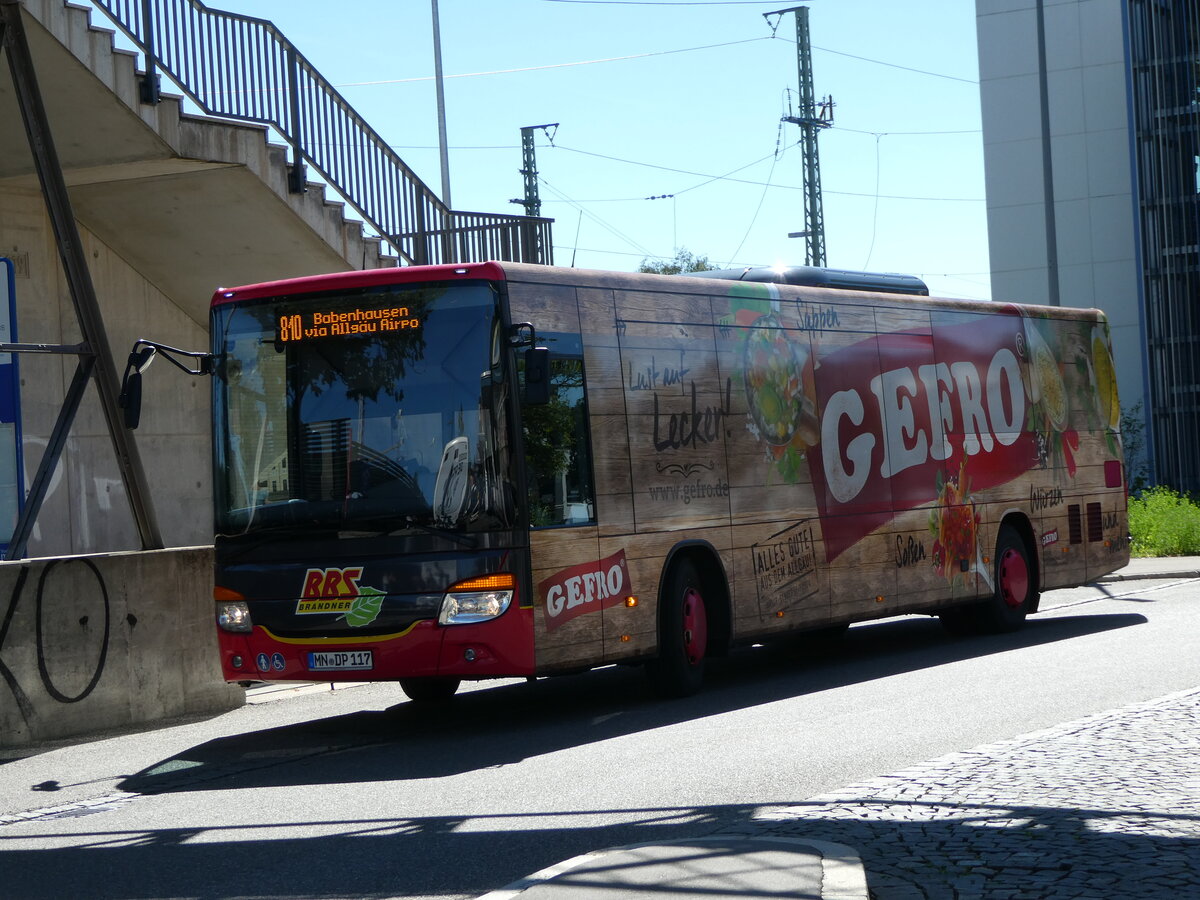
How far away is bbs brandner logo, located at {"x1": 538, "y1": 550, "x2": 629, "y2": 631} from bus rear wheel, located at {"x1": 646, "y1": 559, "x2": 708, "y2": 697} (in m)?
0.60

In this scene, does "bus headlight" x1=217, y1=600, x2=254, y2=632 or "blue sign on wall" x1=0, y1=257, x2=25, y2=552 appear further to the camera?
"blue sign on wall" x1=0, y1=257, x2=25, y2=552

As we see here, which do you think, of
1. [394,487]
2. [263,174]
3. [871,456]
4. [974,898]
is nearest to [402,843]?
[974,898]

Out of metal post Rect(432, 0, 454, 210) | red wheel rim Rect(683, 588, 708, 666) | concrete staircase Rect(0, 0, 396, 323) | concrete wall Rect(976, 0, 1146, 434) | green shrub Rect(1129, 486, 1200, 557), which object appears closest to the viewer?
red wheel rim Rect(683, 588, 708, 666)

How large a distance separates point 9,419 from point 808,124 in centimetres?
3159

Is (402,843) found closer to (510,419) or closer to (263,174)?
(510,419)

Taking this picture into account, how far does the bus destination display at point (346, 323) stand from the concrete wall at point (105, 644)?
7.99 ft

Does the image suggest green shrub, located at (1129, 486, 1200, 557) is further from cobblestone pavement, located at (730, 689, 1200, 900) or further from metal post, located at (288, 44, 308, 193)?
cobblestone pavement, located at (730, 689, 1200, 900)

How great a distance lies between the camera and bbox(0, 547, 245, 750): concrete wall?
36.9 ft

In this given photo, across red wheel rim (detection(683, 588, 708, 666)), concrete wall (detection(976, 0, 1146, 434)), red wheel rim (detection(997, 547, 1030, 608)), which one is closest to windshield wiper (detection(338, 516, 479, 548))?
red wheel rim (detection(683, 588, 708, 666))

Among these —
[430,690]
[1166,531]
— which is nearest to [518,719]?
[430,690]

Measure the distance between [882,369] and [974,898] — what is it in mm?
9655

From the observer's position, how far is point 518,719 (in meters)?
11.6

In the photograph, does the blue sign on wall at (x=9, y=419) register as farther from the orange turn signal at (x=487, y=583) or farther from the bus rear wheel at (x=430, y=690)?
the orange turn signal at (x=487, y=583)

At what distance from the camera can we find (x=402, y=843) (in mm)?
7145
